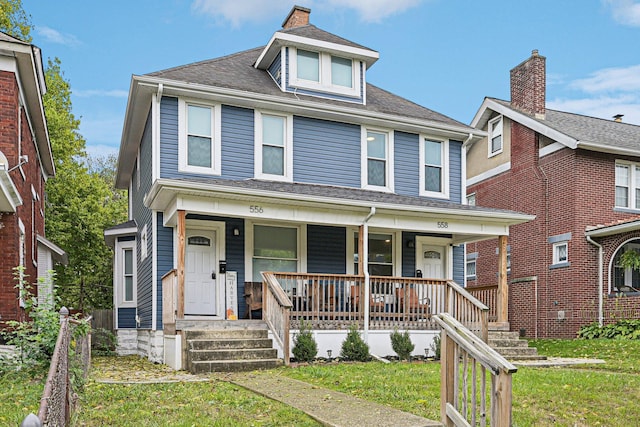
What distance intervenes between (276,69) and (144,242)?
541 cm

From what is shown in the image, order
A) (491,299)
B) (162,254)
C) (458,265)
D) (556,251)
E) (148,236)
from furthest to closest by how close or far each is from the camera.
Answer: (556,251)
(458,265)
(491,299)
(148,236)
(162,254)

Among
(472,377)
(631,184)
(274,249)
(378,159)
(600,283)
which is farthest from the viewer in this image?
(631,184)

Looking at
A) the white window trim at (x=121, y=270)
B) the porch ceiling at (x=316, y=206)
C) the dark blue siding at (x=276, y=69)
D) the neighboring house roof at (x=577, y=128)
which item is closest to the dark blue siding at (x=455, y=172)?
the porch ceiling at (x=316, y=206)

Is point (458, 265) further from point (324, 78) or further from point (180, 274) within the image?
point (180, 274)

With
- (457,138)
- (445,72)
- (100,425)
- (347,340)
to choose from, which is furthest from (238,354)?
(445,72)

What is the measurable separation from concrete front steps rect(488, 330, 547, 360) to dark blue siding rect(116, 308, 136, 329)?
9.05 m

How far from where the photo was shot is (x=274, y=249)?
13.9 metres

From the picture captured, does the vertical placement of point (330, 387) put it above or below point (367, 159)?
below

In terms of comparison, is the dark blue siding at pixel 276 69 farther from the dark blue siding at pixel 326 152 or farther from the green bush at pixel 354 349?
the green bush at pixel 354 349

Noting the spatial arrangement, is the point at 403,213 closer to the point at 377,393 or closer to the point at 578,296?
the point at 377,393

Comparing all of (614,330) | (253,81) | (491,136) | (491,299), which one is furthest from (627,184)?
(253,81)

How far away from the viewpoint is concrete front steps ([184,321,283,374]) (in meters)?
10.0

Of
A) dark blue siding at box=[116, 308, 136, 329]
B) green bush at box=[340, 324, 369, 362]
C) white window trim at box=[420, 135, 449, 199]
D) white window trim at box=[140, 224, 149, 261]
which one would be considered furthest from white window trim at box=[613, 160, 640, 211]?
dark blue siding at box=[116, 308, 136, 329]

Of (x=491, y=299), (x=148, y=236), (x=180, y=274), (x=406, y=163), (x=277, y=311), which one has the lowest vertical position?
(x=491, y=299)
